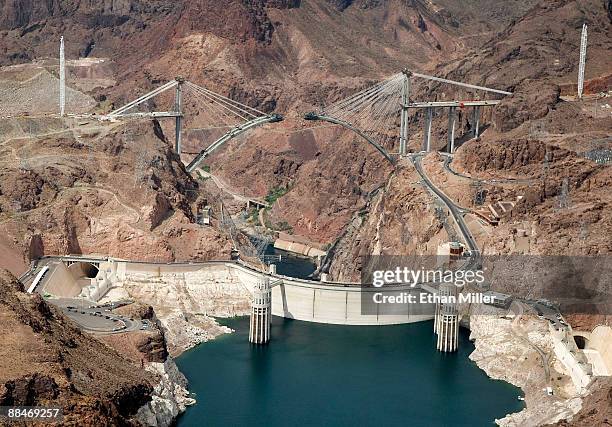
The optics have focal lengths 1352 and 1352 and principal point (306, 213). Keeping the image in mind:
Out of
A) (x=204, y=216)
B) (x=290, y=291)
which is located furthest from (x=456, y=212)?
(x=204, y=216)

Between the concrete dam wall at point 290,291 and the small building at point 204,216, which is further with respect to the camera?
the small building at point 204,216

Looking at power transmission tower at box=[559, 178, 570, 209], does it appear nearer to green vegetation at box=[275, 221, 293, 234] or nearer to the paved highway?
Result: the paved highway

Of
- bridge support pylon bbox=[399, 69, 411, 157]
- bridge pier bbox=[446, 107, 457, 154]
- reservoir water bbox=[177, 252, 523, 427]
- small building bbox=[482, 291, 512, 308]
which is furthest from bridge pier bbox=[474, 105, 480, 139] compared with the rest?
small building bbox=[482, 291, 512, 308]

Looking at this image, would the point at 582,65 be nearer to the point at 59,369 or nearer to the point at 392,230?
the point at 392,230

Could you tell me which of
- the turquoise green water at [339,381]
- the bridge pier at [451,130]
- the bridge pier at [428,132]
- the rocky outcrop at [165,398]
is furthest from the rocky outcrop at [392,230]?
the rocky outcrop at [165,398]

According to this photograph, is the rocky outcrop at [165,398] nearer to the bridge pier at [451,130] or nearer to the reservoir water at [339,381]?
the reservoir water at [339,381]

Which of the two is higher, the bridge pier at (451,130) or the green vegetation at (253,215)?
the bridge pier at (451,130)
